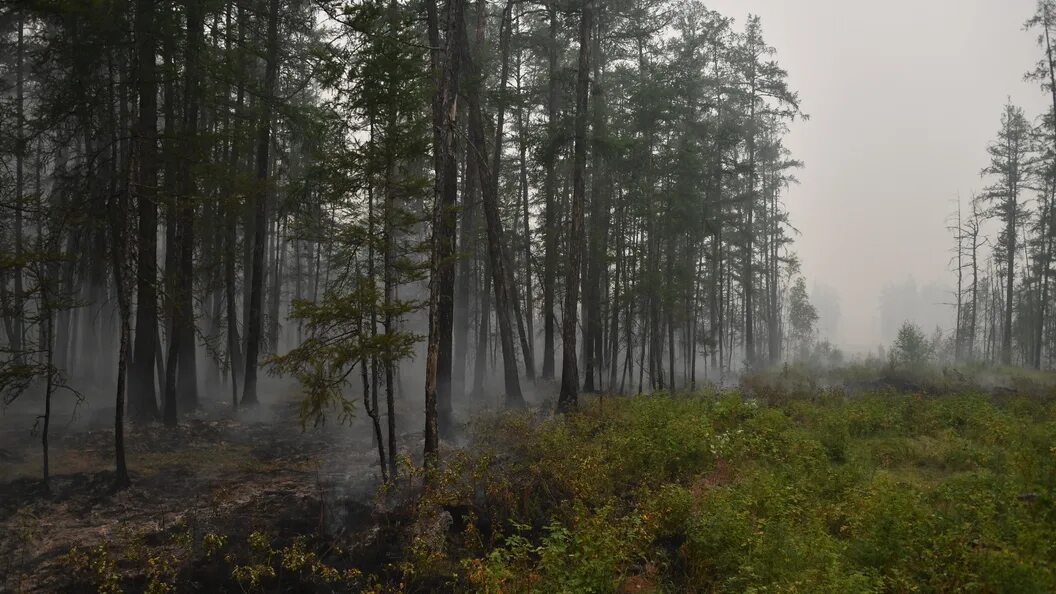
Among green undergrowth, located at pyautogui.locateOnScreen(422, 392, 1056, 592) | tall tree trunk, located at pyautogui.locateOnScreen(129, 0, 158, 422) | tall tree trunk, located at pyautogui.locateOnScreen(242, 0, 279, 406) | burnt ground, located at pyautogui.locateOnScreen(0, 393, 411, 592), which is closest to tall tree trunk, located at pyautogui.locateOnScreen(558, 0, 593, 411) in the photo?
green undergrowth, located at pyautogui.locateOnScreen(422, 392, 1056, 592)

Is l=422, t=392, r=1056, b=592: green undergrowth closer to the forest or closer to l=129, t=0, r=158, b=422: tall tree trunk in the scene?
the forest

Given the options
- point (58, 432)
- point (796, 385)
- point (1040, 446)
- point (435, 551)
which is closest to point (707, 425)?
point (1040, 446)

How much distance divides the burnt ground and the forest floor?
5 centimetres

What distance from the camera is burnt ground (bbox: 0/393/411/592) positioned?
8492 millimetres

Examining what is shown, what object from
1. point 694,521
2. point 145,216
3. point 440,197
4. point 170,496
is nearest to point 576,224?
point 440,197

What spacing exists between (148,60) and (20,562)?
421 inches

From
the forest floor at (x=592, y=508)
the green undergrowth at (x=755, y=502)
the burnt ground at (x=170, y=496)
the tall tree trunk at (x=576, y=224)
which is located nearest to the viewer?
the green undergrowth at (x=755, y=502)

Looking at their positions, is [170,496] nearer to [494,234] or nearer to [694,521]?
[694,521]

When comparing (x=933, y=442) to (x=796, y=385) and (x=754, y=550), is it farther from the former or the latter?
(x=796, y=385)

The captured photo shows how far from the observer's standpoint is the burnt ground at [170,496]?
849 cm

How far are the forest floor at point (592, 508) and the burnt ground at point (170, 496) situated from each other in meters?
0.05

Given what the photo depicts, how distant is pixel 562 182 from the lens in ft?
79.7

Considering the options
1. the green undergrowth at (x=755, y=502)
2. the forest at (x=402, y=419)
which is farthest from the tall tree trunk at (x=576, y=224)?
the green undergrowth at (x=755, y=502)

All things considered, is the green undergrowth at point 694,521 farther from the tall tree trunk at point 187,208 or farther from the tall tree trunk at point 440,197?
the tall tree trunk at point 187,208
